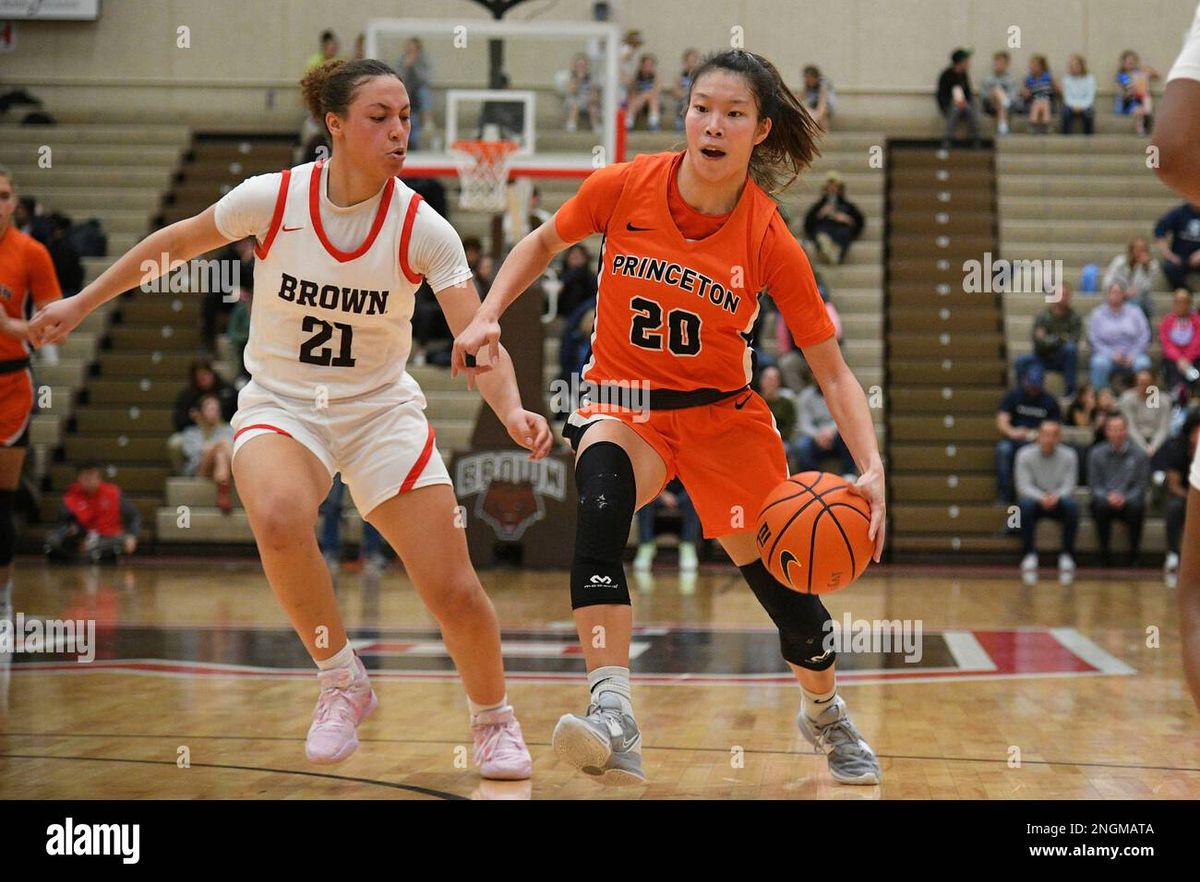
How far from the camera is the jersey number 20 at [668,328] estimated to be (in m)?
4.56

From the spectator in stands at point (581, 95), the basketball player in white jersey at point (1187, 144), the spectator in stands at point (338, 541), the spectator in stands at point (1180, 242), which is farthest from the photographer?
the spectator in stands at point (1180, 242)

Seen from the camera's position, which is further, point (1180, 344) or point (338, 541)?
point (1180, 344)

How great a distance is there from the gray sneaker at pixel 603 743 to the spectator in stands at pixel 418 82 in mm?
10396

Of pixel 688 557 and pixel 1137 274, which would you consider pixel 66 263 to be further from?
pixel 1137 274

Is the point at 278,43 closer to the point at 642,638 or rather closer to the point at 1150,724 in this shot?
the point at 642,638

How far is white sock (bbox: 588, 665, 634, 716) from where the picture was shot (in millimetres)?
4172

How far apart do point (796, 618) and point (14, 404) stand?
14.9ft

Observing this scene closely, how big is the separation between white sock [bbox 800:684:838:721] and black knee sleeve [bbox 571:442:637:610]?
0.89 m

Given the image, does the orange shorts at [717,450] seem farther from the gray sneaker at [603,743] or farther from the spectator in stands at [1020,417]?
the spectator in stands at [1020,417]

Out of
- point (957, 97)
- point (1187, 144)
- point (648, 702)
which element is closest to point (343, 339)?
point (648, 702)

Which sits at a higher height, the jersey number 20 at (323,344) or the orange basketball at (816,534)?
the jersey number 20 at (323,344)

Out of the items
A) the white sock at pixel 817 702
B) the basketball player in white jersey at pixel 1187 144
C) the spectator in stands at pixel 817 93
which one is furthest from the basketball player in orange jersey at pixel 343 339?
the spectator in stands at pixel 817 93

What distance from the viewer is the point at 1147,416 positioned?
14.3 m

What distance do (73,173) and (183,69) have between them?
2.09 metres
